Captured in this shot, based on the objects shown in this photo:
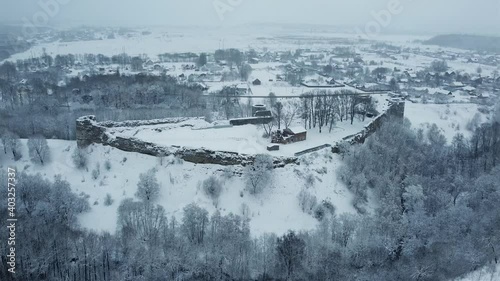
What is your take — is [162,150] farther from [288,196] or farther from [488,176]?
[488,176]

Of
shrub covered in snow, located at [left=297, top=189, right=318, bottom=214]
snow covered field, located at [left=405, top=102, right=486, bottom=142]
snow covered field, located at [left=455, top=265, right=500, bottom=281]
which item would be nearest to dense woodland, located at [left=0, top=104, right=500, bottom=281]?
snow covered field, located at [left=455, top=265, right=500, bottom=281]

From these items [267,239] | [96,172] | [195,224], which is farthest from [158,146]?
[267,239]

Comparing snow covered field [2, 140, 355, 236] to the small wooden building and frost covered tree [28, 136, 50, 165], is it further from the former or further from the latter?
the small wooden building

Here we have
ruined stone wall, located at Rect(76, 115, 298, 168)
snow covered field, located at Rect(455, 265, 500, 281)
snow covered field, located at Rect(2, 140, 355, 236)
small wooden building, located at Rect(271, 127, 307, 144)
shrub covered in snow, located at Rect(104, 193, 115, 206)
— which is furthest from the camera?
small wooden building, located at Rect(271, 127, 307, 144)

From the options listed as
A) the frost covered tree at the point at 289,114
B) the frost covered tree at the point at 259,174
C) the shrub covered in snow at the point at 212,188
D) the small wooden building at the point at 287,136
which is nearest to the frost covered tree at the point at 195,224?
the shrub covered in snow at the point at 212,188

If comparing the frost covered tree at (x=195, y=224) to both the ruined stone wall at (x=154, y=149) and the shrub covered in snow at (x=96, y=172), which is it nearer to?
the ruined stone wall at (x=154, y=149)

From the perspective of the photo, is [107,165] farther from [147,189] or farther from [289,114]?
[289,114]
